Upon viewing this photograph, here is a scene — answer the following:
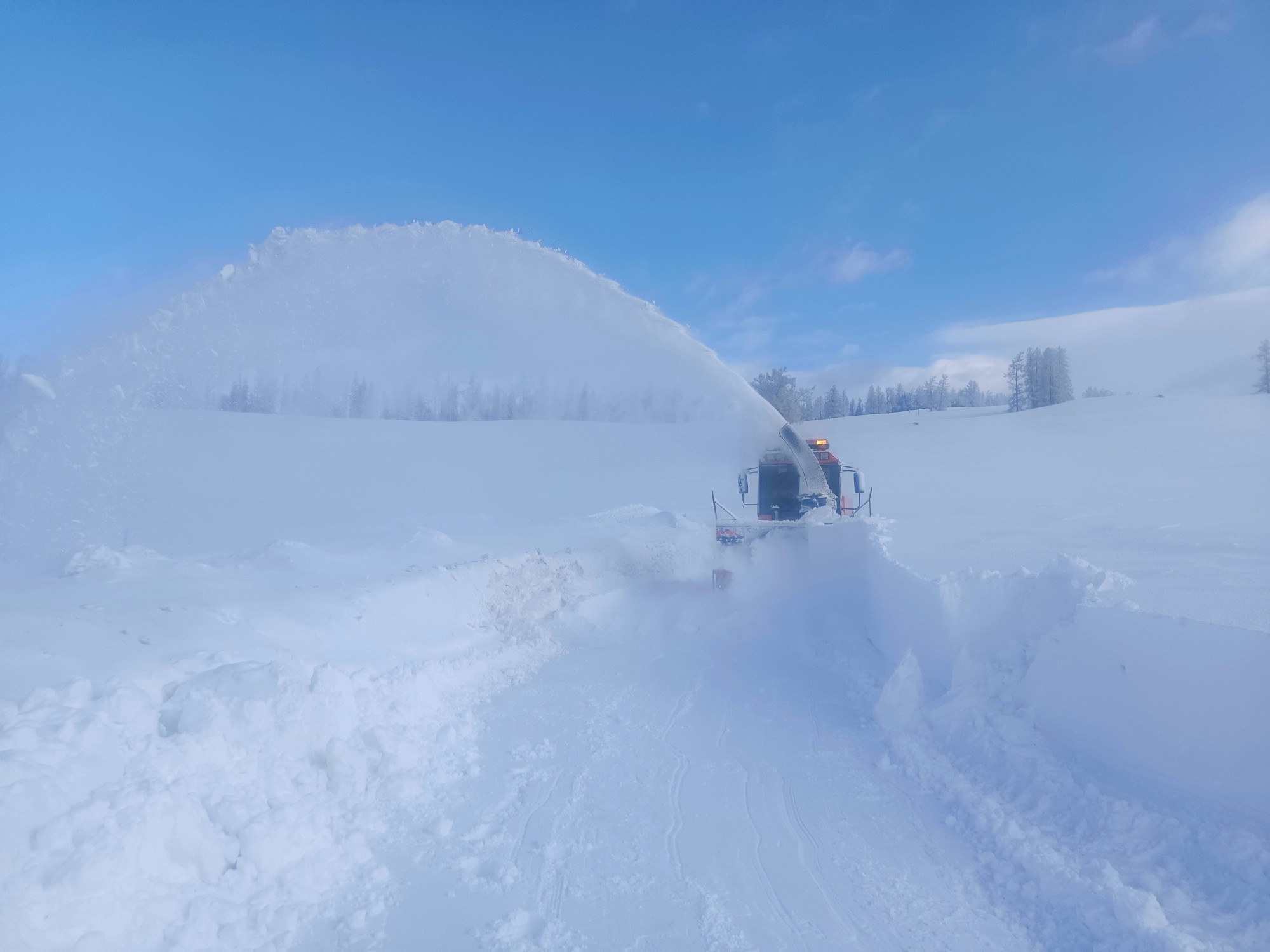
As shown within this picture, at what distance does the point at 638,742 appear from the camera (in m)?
6.00

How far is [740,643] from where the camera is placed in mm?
9062

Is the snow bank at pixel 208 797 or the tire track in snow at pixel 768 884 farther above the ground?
the snow bank at pixel 208 797

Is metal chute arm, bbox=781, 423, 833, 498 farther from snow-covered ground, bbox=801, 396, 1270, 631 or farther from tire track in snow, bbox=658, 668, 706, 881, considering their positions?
tire track in snow, bbox=658, 668, 706, 881

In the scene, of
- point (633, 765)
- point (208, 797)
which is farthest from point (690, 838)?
point (208, 797)

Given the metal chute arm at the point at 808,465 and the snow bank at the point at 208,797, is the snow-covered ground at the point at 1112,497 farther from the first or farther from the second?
the snow bank at the point at 208,797

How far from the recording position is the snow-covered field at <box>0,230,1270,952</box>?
→ 357 cm

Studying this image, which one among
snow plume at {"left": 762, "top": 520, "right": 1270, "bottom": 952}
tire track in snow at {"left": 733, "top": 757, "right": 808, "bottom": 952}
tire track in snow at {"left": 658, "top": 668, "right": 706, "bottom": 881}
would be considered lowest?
tire track in snow at {"left": 733, "top": 757, "right": 808, "bottom": 952}

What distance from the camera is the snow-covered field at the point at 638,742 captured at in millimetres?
3574

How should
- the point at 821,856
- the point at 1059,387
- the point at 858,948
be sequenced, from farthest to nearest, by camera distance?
the point at 1059,387 < the point at 821,856 < the point at 858,948

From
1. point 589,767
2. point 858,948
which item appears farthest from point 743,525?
point 858,948

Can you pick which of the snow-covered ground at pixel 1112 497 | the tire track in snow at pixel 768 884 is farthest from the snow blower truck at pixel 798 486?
the tire track in snow at pixel 768 884

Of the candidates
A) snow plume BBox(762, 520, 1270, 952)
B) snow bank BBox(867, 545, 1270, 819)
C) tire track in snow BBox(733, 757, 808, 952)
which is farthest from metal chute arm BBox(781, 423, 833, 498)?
tire track in snow BBox(733, 757, 808, 952)

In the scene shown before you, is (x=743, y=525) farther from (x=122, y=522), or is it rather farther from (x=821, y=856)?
(x=122, y=522)

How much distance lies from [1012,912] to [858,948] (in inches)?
35.6
